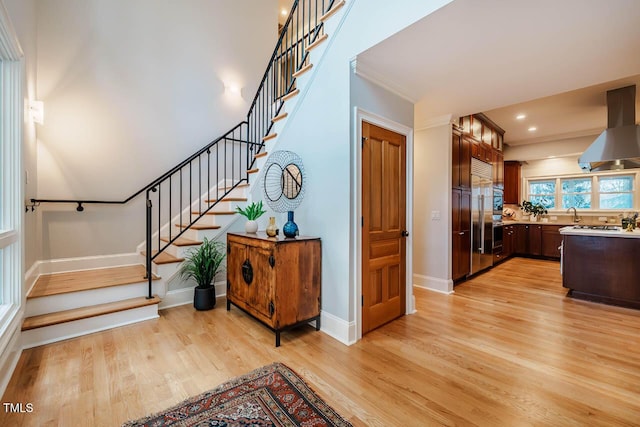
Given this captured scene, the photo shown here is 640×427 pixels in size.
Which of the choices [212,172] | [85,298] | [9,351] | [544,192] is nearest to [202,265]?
[85,298]

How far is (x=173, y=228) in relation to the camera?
3.99 meters

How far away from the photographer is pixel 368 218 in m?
2.57

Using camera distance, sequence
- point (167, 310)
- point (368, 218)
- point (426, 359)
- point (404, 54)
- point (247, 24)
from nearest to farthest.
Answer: point (426, 359), point (404, 54), point (368, 218), point (167, 310), point (247, 24)

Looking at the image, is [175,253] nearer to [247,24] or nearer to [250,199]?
[250,199]

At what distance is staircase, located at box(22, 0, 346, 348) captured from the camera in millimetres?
2461

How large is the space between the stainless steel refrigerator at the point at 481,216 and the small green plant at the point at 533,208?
2.78 metres

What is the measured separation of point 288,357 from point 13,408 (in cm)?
162

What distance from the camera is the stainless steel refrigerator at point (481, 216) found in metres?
4.54

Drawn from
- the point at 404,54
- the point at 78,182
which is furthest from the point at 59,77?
the point at 404,54

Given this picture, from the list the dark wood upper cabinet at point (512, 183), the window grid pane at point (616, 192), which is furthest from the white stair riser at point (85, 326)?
the window grid pane at point (616, 192)

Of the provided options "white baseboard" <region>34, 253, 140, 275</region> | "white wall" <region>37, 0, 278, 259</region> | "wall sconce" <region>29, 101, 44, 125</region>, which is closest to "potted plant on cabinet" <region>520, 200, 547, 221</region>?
"white wall" <region>37, 0, 278, 259</region>

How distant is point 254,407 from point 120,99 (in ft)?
13.2

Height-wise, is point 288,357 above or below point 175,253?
below

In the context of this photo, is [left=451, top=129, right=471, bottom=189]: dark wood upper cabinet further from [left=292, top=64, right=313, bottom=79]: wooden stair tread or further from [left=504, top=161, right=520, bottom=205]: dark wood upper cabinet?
[left=504, top=161, right=520, bottom=205]: dark wood upper cabinet
